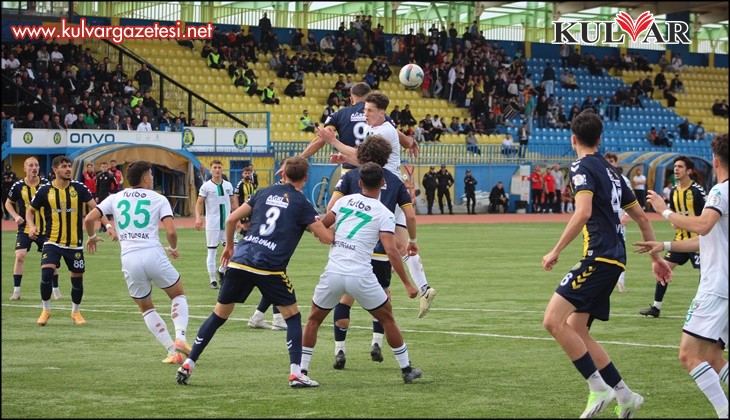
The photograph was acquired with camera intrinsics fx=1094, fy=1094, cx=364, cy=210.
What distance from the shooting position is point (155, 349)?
37.6 feet

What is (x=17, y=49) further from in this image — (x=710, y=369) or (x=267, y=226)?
(x=710, y=369)

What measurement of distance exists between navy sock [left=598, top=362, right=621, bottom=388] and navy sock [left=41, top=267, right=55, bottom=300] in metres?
8.04

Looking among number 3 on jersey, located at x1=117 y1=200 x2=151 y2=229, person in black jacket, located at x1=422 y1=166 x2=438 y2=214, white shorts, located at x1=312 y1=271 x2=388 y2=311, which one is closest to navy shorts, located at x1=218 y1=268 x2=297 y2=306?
white shorts, located at x1=312 y1=271 x2=388 y2=311

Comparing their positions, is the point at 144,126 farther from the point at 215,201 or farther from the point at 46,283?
the point at 46,283

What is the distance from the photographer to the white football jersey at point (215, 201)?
19.3 m

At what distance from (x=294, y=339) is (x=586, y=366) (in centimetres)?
254

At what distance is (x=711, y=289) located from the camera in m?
7.16

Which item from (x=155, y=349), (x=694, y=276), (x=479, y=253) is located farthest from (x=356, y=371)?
(x=479, y=253)

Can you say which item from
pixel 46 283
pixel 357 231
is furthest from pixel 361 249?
pixel 46 283

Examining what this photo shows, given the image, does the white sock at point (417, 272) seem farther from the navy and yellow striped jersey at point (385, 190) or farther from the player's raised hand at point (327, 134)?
the player's raised hand at point (327, 134)

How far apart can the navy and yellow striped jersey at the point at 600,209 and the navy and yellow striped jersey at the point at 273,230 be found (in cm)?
230

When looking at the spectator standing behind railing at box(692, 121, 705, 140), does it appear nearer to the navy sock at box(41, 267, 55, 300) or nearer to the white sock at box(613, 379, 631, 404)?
the navy sock at box(41, 267, 55, 300)

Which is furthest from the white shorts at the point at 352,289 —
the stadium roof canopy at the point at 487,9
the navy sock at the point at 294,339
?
the stadium roof canopy at the point at 487,9

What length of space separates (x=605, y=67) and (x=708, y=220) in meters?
53.1
